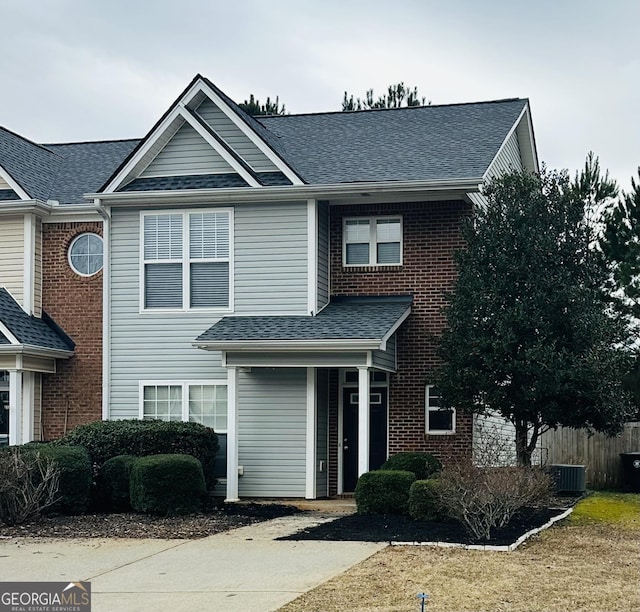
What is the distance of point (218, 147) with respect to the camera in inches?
834

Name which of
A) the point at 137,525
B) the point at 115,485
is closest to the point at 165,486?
the point at 137,525

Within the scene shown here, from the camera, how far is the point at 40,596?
10836 millimetres

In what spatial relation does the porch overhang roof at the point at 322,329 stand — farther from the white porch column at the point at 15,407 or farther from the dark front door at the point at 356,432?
the white porch column at the point at 15,407

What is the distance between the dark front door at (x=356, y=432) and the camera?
2130cm

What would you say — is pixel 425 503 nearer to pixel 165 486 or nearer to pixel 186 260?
pixel 165 486

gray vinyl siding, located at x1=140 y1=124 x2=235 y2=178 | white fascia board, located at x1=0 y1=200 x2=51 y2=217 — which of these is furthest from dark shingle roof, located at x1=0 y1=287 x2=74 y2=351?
gray vinyl siding, located at x1=140 y1=124 x2=235 y2=178

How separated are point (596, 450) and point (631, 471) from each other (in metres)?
1.02

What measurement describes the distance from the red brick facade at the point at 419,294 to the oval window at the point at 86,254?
5559mm

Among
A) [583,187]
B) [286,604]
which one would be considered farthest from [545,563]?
[583,187]

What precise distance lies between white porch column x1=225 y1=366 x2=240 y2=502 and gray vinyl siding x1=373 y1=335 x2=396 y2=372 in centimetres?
261

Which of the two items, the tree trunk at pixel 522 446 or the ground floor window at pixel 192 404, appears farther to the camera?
the ground floor window at pixel 192 404

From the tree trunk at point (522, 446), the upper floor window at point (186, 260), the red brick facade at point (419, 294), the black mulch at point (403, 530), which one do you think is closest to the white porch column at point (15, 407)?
the upper floor window at point (186, 260)

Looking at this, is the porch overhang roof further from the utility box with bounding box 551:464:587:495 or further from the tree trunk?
the utility box with bounding box 551:464:587:495

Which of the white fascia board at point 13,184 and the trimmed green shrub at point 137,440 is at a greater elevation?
the white fascia board at point 13,184
